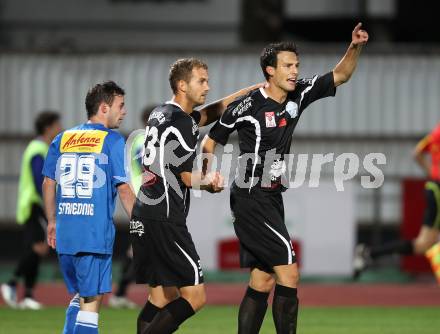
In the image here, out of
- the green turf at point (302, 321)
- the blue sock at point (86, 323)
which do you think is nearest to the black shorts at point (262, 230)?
the blue sock at point (86, 323)

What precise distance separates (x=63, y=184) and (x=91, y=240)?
0.48 meters

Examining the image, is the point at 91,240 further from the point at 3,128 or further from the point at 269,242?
the point at 3,128

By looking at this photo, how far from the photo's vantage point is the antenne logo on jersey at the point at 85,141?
28.1ft

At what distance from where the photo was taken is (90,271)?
852cm

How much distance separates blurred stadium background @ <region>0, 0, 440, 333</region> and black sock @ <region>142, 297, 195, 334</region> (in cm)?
358

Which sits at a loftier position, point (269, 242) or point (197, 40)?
point (197, 40)

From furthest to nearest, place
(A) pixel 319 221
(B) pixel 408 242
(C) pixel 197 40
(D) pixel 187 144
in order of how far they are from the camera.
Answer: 1. (C) pixel 197 40
2. (A) pixel 319 221
3. (B) pixel 408 242
4. (D) pixel 187 144

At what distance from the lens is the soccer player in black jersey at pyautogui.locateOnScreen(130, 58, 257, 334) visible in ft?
27.1

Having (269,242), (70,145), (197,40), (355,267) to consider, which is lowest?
(355,267)

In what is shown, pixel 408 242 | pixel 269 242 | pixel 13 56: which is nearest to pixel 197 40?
pixel 13 56

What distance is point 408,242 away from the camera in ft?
48.8

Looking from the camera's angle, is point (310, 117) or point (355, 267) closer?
point (355, 267)

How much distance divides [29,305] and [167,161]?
5.82 m

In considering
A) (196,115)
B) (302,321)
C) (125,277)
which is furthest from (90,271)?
(125,277)
